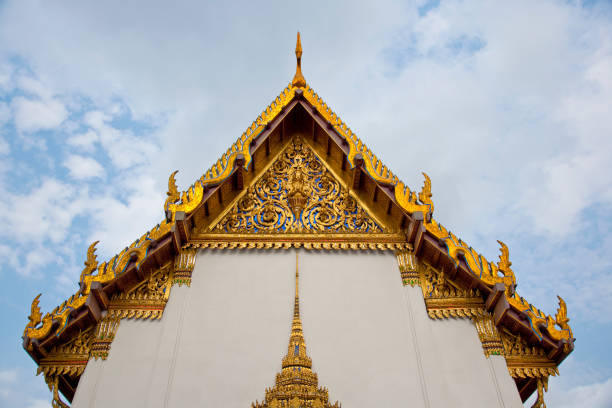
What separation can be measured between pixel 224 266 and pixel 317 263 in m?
1.41

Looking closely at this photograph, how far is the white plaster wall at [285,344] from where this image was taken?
19.3 ft

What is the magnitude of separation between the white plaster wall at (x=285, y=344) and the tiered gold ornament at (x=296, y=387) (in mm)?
135

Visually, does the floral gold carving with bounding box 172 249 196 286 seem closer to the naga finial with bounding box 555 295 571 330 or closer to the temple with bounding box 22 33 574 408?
the temple with bounding box 22 33 574 408

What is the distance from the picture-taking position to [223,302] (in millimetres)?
6781

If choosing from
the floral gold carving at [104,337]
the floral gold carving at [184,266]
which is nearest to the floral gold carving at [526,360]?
the floral gold carving at [184,266]

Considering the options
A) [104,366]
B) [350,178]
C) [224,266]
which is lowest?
[104,366]

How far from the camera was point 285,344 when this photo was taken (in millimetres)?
6375

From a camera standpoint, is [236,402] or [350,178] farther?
[350,178]

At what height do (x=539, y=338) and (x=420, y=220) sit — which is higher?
(x=420, y=220)

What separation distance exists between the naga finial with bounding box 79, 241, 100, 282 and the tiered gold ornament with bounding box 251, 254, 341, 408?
2747mm

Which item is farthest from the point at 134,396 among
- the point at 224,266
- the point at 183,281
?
the point at 224,266

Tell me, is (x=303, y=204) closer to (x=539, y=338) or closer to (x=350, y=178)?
(x=350, y=178)

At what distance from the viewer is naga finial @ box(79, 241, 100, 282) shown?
6.26 m

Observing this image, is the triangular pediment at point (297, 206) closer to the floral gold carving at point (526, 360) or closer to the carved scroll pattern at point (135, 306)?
the carved scroll pattern at point (135, 306)
